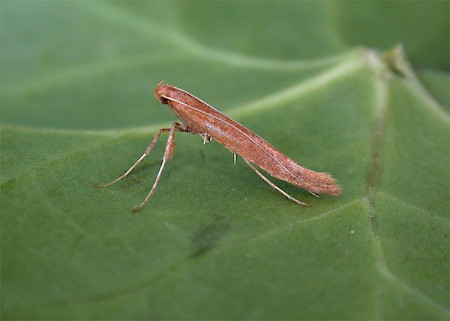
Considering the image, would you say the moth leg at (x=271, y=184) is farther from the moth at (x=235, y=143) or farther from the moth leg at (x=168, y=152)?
the moth leg at (x=168, y=152)

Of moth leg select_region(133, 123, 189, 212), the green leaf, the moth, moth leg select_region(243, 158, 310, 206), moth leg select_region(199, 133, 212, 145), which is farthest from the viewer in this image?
moth leg select_region(199, 133, 212, 145)

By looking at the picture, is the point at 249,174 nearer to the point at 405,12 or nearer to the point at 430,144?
the point at 430,144


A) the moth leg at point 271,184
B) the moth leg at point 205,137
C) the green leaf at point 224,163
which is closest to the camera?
the green leaf at point 224,163

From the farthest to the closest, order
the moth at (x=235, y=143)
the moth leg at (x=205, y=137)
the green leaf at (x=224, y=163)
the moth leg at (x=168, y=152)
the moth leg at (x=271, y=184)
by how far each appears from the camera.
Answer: the moth leg at (x=205, y=137) → the moth at (x=235, y=143) → the moth leg at (x=271, y=184) → the moth leg at (x=168, y=152) → the green leaf at (x=224, y=163)

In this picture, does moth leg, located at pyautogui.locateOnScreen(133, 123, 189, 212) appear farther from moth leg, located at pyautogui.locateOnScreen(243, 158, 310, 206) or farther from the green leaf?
moth leg, located at pyautogui.locateOnScreen(243, 158, 310, 206)

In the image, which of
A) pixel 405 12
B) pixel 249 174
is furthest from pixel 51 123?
pixel 405 12

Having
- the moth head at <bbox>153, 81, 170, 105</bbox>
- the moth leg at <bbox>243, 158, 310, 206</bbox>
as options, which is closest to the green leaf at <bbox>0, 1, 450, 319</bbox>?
the moth leg at <bbox>243, 158, 310, 206</bbox>

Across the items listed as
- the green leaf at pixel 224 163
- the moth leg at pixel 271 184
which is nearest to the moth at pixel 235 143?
the moth leg at pixel 271 184

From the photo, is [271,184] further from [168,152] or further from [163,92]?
[163,92]

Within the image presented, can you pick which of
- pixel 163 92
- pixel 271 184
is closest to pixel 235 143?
pixel 271 184
